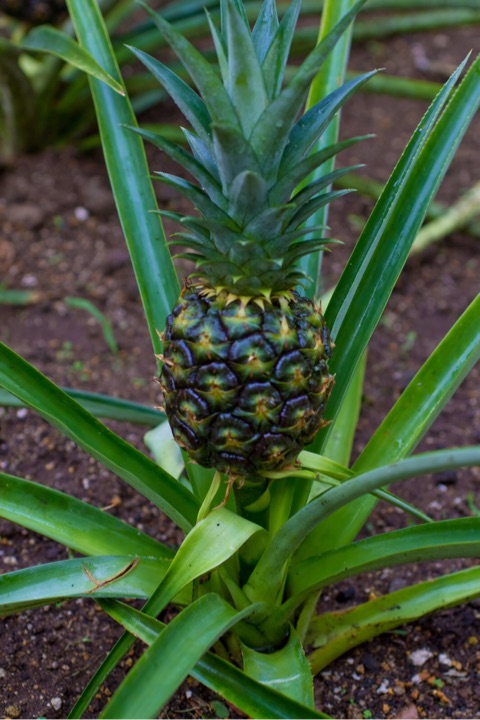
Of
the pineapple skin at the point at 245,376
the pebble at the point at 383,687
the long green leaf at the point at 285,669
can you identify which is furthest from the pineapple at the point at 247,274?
the pebble at the point at 383,687

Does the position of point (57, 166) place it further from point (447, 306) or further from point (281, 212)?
point (281, 212)

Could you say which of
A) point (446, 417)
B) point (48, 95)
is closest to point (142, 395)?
point (446, 417)

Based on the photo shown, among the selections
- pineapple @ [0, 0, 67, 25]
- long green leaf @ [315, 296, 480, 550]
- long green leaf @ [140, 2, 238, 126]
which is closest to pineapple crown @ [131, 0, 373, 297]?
long green leaf @ [140, 2, 238, 126]

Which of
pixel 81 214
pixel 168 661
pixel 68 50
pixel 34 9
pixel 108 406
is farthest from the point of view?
pixel 81 214

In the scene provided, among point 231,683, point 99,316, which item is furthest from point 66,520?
point 99,316

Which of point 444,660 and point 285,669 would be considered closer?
point 285,669

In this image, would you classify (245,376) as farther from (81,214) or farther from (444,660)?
(81,214)
